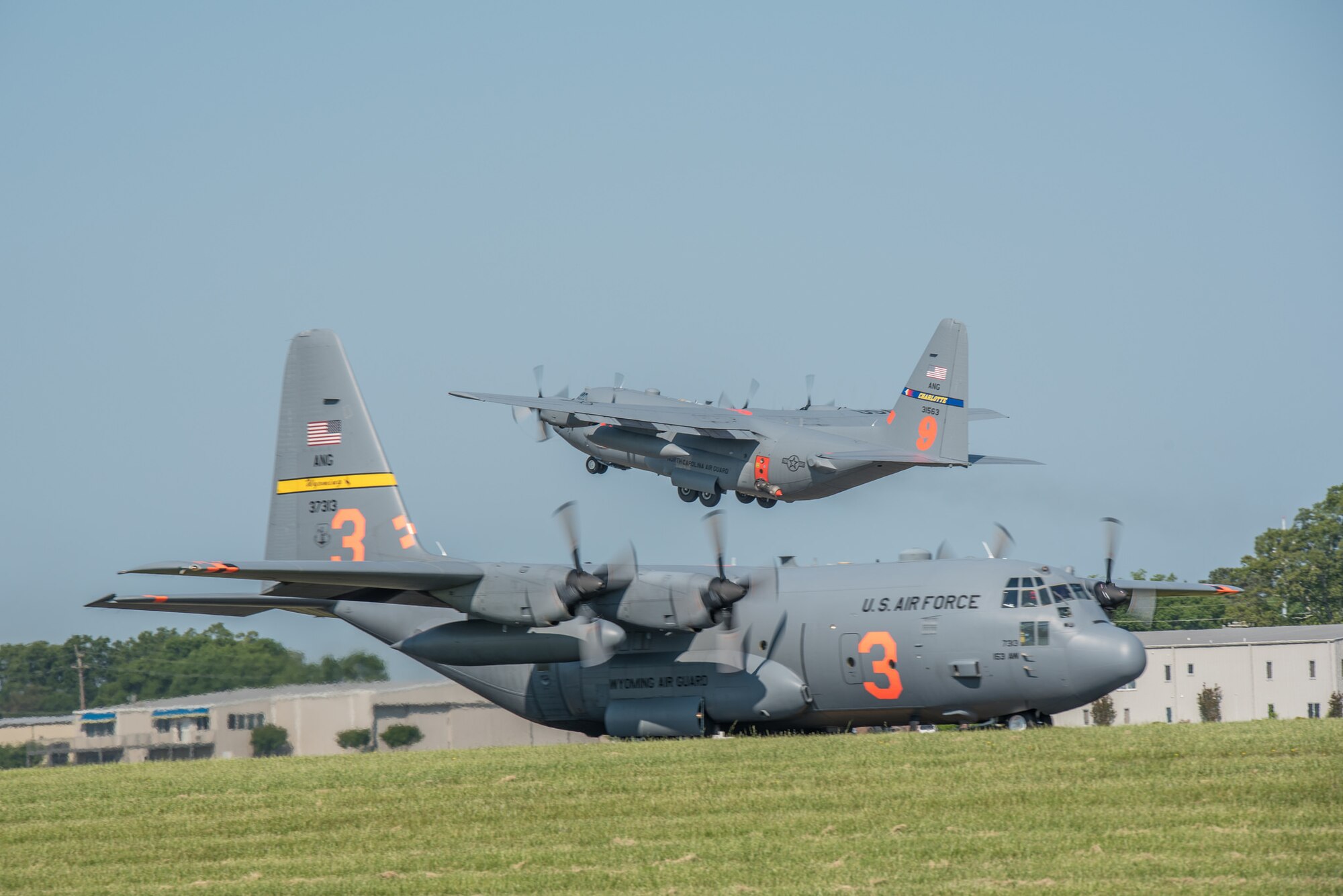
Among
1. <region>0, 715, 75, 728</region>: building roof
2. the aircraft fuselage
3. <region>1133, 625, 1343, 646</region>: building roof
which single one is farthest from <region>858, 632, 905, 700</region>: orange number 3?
<region>1133, 625, 1343, 646</region>: building roof

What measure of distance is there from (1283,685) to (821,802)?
51393mm

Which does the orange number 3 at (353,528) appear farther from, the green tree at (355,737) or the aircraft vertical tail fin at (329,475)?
the green tree at (355,737)

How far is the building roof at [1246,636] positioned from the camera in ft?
217

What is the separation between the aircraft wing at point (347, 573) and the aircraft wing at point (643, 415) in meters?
19.8

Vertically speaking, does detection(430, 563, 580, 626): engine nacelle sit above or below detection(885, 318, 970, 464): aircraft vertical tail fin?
below

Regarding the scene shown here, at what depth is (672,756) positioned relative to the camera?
23922mm

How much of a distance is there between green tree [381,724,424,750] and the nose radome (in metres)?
16.8

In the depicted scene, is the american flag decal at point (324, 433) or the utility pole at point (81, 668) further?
the utility pole at point (81, 668)

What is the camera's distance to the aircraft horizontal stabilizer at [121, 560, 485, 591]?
25.1m

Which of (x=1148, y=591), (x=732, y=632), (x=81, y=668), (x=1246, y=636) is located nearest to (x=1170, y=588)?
(x=1148, y=591)

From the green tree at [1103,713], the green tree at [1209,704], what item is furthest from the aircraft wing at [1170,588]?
the green tree at [1209,704]

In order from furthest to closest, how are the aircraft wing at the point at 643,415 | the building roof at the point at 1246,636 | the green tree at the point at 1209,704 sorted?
1. the building roof at the point at 1246,636
2. the green tree at the point at 1209,704
3. the aircraft wing at the point at 643,415

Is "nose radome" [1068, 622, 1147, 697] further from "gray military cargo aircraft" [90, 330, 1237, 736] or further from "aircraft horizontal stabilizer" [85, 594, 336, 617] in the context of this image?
"aircraft horizontal stabilizer" [85, 594, 336, 617]

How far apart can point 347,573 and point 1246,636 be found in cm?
5253
